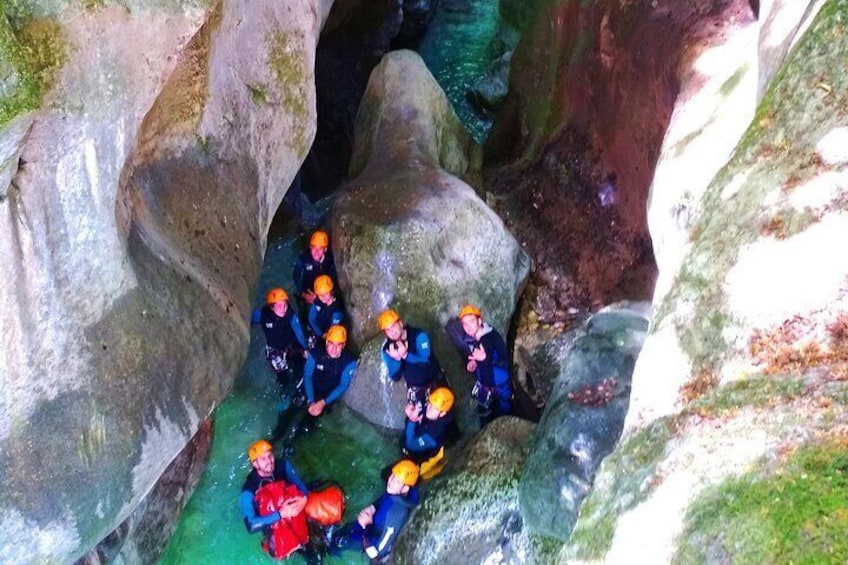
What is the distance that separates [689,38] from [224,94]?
4.29m

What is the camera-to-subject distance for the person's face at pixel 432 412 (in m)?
7.49

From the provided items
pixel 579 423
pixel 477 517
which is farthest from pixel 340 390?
pixel 579 423

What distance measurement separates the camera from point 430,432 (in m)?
7.61

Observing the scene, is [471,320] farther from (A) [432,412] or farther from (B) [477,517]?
(B) [477,517]

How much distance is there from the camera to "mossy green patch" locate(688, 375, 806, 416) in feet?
9.14

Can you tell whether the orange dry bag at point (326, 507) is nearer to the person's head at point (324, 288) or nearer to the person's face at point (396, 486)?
the person's face at point (396, 486)

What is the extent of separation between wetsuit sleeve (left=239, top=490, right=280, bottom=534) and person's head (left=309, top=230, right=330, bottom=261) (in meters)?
2.98

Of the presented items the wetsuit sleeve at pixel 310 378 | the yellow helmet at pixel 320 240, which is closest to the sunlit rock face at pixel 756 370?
the wetsuit sleeve at pixel 310 378

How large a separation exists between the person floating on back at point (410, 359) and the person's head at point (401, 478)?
2.89ft

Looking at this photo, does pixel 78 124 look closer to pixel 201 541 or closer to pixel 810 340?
pixel 810 340

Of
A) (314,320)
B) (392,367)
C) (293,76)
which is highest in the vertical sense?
(293,76)

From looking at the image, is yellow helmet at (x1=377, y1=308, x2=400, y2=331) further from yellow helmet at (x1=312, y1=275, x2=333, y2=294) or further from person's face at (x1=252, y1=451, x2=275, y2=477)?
person's face at (x1=252, y1=451, x2=275, y2=477)

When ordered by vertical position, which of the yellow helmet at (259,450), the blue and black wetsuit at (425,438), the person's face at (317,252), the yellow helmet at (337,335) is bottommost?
the blue and black wetsuit at (425,438)

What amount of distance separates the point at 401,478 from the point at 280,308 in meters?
2.64
